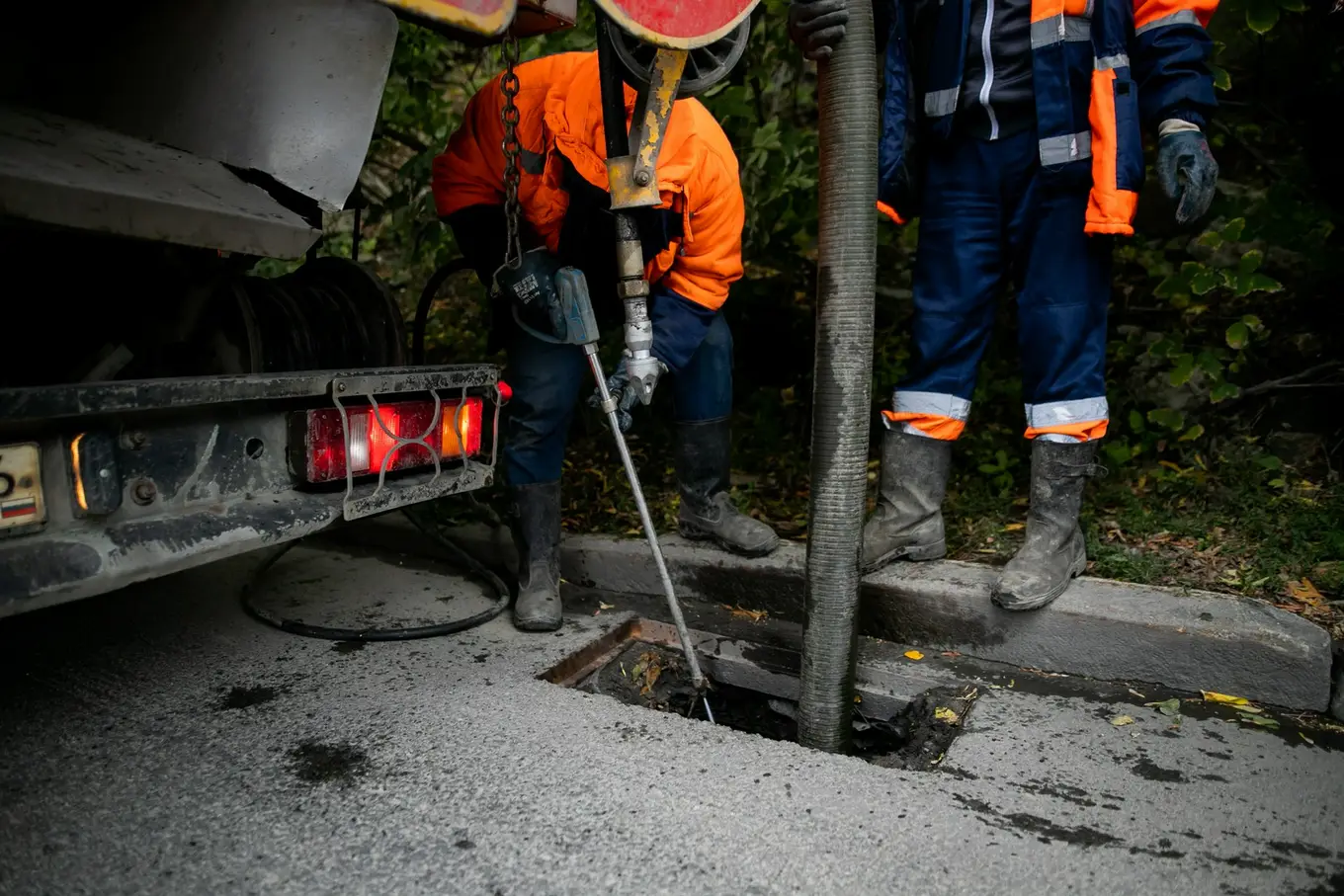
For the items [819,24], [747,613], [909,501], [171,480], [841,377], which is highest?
[819,24]

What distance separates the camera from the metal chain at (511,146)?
2166 mm

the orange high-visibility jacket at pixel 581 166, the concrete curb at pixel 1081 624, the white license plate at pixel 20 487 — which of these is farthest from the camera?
the orange high-visibility jacket at pixel 581 166

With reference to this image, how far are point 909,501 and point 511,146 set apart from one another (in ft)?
4.95

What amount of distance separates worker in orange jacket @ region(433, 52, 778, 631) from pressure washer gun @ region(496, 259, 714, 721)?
0.08m

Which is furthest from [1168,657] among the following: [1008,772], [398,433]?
[398,433]

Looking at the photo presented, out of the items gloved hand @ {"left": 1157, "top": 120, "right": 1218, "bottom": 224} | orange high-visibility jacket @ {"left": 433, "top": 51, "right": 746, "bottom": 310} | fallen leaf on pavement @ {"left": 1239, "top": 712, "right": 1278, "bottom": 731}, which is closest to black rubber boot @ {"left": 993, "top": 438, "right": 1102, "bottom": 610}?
fallen leaf on pavement @ {"left": 1239, "top": 712, "right": 1278, "bottom": 731}

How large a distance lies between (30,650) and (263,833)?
126 cm

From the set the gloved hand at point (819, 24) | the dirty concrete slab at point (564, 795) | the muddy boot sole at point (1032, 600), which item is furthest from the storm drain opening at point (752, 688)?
the gloved hand at point (819, 24)

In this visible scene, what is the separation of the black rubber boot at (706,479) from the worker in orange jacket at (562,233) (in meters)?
0.08

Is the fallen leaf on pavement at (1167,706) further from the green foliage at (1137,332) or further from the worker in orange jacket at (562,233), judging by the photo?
the worker in orange jacket at (562,233)

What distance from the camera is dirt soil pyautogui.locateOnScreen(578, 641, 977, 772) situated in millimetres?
2111

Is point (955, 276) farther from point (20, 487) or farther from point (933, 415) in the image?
point (20, 487)

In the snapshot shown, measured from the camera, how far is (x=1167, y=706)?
6.88 feet

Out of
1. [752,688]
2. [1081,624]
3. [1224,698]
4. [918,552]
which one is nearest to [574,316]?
[752,688]
